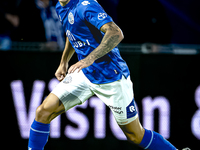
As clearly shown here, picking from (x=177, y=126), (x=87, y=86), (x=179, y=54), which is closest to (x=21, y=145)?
(x=87, y=86)

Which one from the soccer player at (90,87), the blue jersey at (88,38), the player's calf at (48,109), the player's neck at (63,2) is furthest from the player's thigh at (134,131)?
the player's neck at (63,2)

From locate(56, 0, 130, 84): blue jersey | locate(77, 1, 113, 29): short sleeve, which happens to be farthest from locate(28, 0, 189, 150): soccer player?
locate(77, 1, 113, 29): short sleeve

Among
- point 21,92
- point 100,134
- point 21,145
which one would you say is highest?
point 21,92

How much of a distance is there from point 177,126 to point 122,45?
1123mm

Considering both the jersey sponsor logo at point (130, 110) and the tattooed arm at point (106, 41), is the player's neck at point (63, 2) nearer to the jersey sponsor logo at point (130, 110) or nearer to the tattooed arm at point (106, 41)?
the tattooed arm at point (106, 41)

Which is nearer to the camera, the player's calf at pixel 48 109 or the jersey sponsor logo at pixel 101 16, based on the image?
the jersey sponsor logo at pixel 101 16

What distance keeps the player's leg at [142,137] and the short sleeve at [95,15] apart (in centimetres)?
83

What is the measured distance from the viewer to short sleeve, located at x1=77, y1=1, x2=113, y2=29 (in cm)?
190

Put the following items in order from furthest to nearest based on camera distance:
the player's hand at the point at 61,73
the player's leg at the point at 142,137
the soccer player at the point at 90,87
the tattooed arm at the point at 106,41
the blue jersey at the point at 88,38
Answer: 1. the player's hand at the point at 61,73
2. the player's leg at the point at 142,137
3. the soccer player at the point at 90,87
4. the blue jersey at the point at 88,38
5. the tattooed arm at the point at 106,41

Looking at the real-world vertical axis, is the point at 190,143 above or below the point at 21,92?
below

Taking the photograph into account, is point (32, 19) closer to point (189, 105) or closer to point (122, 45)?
point (122, 45)

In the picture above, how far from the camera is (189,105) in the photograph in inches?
123

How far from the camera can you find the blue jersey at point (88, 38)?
6.70ft

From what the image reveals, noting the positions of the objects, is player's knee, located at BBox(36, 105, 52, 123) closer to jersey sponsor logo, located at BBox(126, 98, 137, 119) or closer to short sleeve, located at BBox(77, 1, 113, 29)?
jersey sponsor logo, located at BBox(126, 98, 137, 119)
